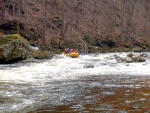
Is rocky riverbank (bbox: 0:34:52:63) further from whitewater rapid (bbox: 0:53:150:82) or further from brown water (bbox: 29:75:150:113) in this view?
brown water (bbox: 29:75:150:113)

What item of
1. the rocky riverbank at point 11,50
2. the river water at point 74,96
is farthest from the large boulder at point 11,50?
the river water at point 74,96

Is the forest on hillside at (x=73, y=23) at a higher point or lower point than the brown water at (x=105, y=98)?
higher

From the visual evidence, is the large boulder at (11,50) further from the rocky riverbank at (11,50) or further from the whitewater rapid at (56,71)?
the whitewater rapid at (56,71)

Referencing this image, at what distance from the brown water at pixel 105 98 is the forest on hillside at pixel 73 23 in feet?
81.2

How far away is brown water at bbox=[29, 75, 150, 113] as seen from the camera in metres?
7.74

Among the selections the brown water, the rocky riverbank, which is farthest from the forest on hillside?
the brown water

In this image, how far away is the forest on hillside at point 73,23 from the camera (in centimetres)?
3771

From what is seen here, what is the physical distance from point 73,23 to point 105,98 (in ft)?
138

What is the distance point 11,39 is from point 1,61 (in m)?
2.19

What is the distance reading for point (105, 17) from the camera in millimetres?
59281

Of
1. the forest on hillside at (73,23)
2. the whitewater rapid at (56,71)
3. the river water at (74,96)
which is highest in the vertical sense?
the forest on hillside at (73,23)

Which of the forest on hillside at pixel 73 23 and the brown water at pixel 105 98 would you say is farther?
the forest on hillside at pixel 73 23

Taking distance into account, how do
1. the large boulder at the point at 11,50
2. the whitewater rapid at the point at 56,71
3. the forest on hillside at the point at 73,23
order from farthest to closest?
the forest on hillside at the point at 73,23 < the large boulder at the point at 11,50 < the whitewater rapid at the point at 56,71

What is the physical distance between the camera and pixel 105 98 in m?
9.12
